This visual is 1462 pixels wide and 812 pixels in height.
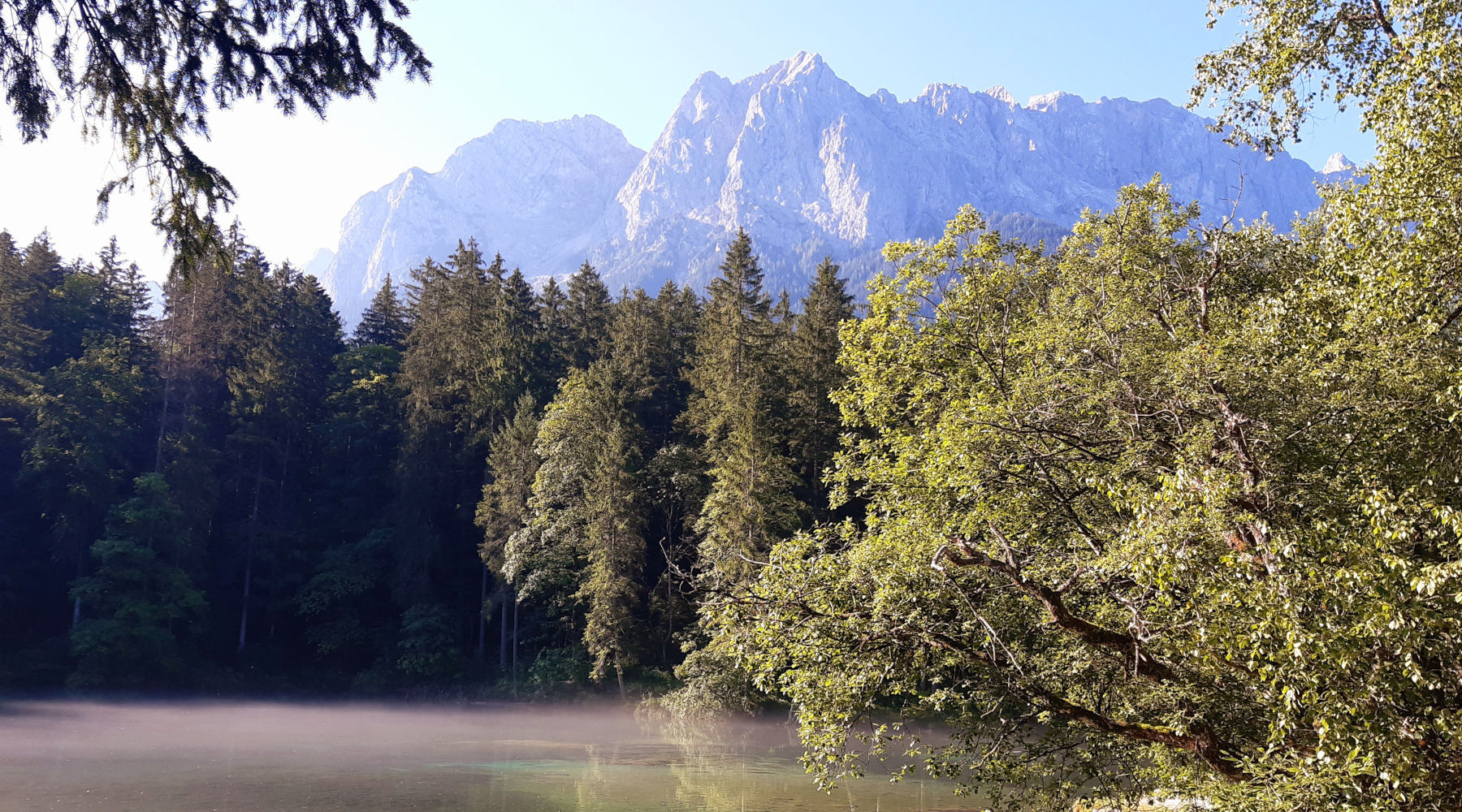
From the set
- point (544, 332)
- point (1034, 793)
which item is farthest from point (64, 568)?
point (1034, 793)

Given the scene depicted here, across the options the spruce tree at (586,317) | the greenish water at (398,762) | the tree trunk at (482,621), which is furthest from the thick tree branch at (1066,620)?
the spruce tree at (586,317)

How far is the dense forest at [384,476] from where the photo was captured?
3475 cm

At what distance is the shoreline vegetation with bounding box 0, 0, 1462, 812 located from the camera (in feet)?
19.4

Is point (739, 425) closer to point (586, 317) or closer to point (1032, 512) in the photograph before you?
point (586, 317)

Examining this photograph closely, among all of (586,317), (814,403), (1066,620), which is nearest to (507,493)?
(814,403)

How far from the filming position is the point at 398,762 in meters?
23.7

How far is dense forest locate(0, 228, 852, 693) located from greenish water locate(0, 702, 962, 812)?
3273mm

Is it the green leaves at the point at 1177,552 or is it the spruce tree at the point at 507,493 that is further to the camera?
the spruce tree at the point at 507,493

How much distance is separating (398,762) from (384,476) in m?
23.2

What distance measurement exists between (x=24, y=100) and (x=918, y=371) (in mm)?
11317

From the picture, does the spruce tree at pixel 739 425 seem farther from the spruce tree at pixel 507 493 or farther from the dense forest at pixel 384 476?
the spruce tree at pixel 507 493

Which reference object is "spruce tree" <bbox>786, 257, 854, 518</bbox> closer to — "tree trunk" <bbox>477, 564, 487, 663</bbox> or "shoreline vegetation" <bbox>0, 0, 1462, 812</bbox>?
"shoreline vegetation" <bbox>0, 0, 1462, 812</bbox>

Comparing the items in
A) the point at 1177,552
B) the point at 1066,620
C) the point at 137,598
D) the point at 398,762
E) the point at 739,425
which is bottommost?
the point at 398,762

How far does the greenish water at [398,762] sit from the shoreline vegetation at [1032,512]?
80.2 inches
